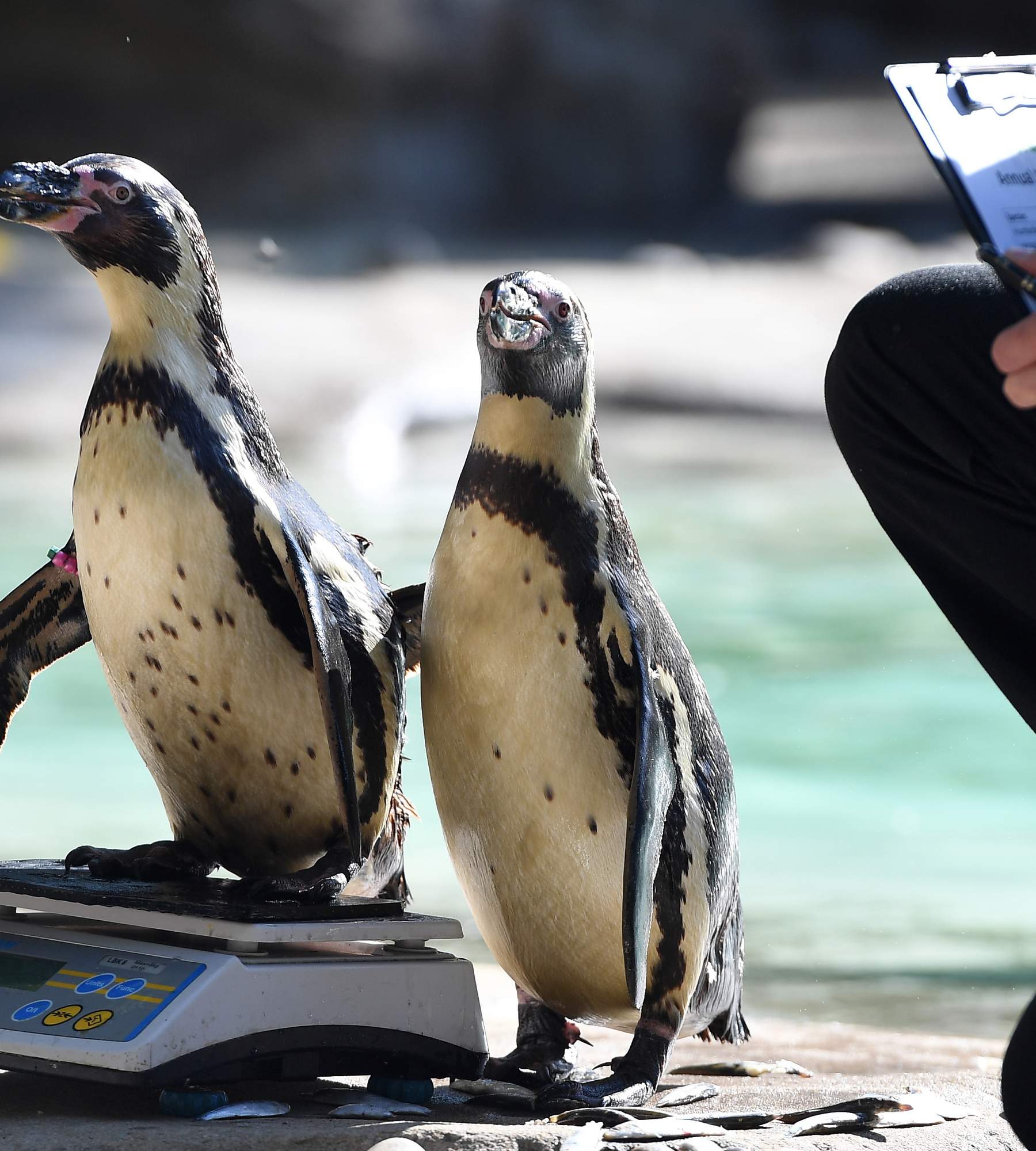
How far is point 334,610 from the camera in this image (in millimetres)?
1444

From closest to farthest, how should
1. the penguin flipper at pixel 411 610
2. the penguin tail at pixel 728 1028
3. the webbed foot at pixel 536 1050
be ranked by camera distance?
the webbed foot at pixel 536 1050
the penguin tail at pixel 728 1028
the penguin flipper at pixel 411 610

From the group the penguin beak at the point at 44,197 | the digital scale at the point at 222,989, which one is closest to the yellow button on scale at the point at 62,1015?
the digital scale at the point at 222,989

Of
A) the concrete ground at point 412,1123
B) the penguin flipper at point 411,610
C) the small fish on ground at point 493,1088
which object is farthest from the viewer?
the penguin flipper at point 411,610

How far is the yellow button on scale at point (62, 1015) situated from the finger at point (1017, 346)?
893 mm

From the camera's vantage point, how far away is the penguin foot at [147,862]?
57.1 inches

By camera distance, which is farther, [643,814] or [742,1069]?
[742,1069]

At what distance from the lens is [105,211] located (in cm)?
146

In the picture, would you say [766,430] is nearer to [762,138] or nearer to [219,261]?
[762,138]

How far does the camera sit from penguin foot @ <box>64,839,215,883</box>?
1450 mm

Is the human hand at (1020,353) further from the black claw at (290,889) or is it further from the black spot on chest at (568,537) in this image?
the black claw at (290,889)

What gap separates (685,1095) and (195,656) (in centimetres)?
63

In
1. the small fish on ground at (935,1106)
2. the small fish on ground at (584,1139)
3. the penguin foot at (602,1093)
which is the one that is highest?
the small fish on ground at (584,1139)

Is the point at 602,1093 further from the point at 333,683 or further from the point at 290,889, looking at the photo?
the point at 333,683

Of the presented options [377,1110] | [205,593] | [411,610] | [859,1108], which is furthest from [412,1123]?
[411,610]
